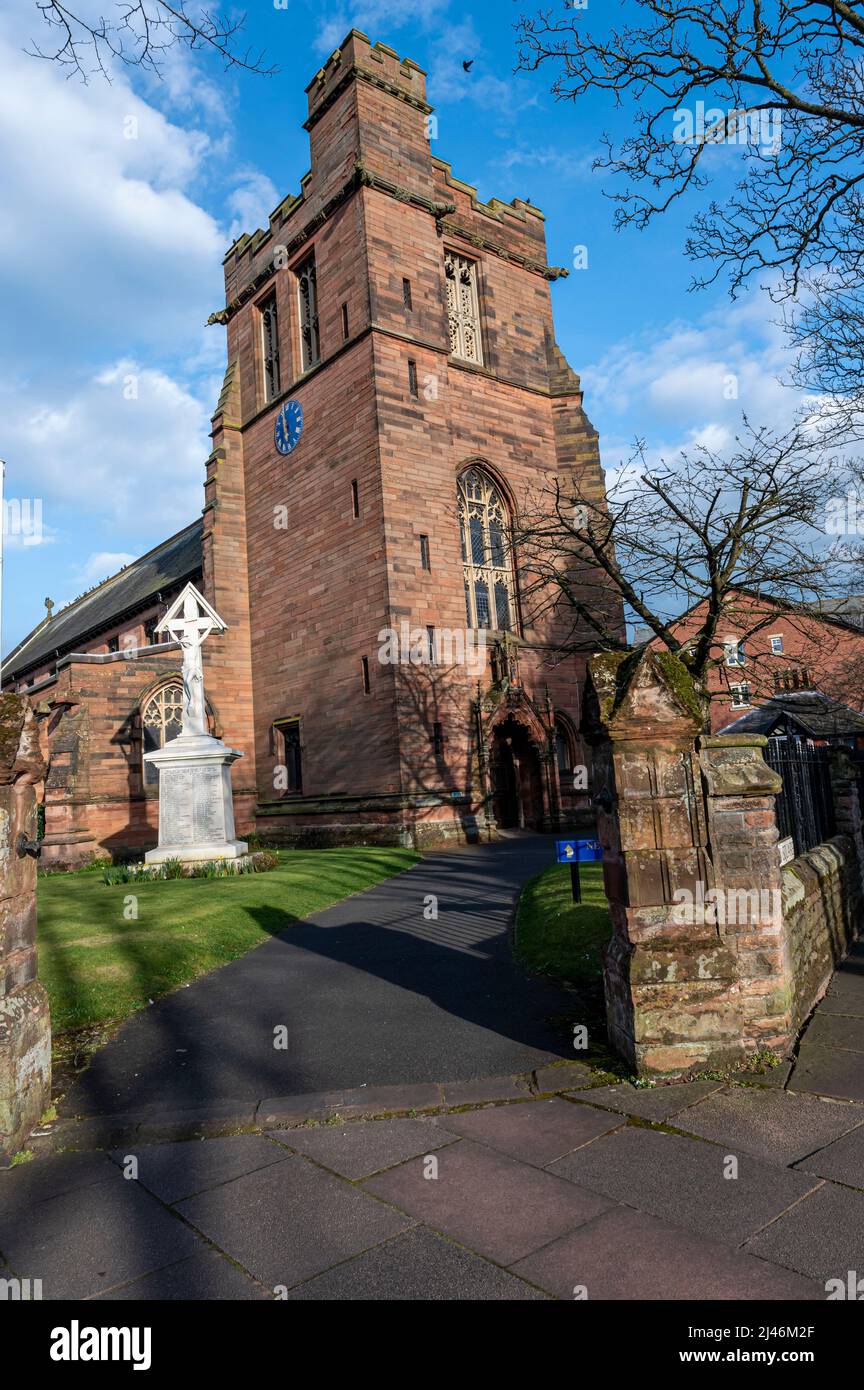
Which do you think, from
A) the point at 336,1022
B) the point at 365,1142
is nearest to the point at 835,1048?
the point at 365,1142

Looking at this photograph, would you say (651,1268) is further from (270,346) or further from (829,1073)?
(270,346)

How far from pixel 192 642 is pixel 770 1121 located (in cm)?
1387

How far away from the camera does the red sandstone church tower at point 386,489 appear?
20047mm

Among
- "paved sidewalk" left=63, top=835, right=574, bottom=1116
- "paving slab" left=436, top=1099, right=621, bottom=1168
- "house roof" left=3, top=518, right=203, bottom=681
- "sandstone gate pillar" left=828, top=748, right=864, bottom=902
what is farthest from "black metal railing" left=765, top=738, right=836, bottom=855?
"house roof" left=3, top=518, right=203, bottom=681

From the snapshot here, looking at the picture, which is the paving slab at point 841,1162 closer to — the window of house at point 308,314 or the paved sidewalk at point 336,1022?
the paved sidewalk at point 336,1022

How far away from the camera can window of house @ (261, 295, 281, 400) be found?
25.8 metres

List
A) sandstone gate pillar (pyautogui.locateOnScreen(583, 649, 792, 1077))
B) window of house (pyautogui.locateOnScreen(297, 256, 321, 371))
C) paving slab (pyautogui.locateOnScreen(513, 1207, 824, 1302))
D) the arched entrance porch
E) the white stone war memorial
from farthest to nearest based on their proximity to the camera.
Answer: window of house (pyautogui.locateOnScreen(297, 256, 321, 371)), the arched entrance porch, the white stone war memorial, sandstone gate pillar (pyautogui.locateOnScreen(583, 649, 792, 1077)), paving slab (pyautogui.locateOnScreen(513, 1207, 824, 1302))

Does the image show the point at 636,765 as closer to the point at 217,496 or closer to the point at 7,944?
the point at 7,944

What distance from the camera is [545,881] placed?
11.7 m

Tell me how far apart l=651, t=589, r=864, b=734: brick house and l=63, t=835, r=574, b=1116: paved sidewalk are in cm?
531

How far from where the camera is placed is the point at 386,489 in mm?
19859

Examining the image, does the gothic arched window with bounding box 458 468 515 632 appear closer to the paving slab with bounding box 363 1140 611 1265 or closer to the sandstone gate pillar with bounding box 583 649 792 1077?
the sandstone gate pillar with bounding box 583 649 792 1077
